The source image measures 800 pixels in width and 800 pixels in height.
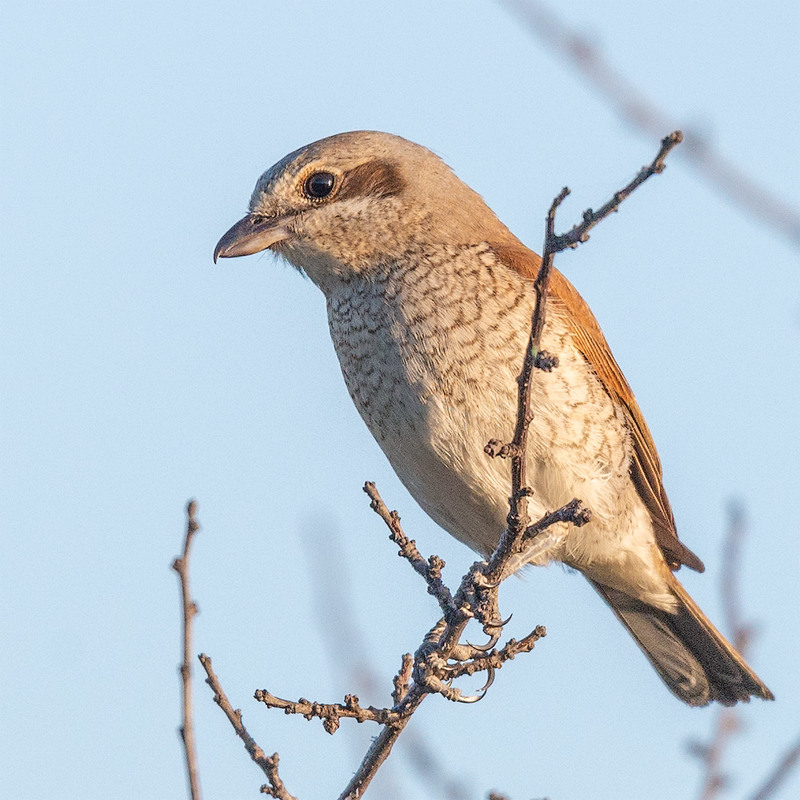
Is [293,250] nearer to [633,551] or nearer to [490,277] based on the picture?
[490,277]

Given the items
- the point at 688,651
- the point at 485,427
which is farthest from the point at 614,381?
the point at 688,651

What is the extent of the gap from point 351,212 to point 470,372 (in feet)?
3.47

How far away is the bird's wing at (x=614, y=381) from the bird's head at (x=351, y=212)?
1.02 ft

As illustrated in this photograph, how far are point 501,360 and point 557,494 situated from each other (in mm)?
578

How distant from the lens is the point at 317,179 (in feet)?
17.2

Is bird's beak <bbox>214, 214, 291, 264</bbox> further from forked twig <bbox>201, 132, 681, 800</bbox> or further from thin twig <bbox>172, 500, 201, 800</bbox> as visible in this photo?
thin twig <bbox>172, 500, 201, 800</bbox>

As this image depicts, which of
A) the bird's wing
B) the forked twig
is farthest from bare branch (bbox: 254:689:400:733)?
the bird's wing

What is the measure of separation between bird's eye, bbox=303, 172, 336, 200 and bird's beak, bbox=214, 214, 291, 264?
0.19 metres

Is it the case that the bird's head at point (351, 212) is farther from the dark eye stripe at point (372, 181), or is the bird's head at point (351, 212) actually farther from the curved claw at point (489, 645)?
the curved claw at point (489, 645)

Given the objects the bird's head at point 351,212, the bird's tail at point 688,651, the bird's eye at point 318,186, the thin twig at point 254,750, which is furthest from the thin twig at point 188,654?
the bird's tail at point 688,651

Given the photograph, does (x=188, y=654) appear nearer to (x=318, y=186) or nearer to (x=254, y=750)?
(x=254, y=750)

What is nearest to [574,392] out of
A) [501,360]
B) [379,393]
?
[501,360]

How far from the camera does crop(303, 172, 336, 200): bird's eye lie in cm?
522

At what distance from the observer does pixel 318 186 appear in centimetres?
524
